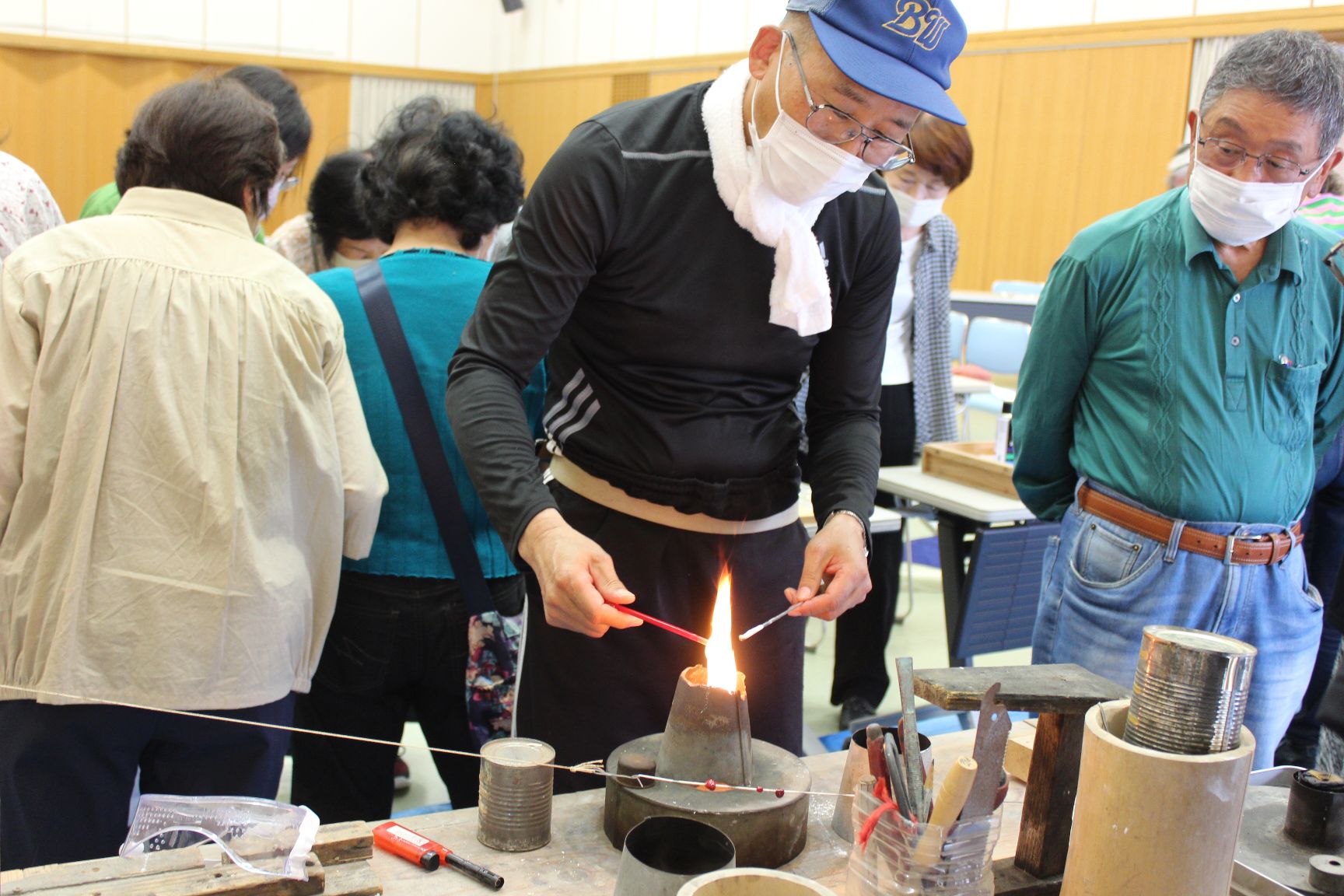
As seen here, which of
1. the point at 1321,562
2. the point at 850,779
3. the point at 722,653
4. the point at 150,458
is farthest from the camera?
the point at 1321,562

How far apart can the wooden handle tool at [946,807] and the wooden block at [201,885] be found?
0.56m

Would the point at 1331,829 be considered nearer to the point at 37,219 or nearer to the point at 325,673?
the point at 325,673

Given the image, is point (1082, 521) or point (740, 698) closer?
point (740, 698)

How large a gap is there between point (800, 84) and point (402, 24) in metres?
11.9

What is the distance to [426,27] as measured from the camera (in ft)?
41.1

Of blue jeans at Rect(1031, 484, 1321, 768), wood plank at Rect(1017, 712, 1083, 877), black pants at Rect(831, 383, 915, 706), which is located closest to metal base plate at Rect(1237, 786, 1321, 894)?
wood plank at Rect(1017, 712, 1083, 877)

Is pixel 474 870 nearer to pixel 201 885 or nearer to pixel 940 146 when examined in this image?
pixel 201 885

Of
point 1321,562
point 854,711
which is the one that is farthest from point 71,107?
point 1321,562

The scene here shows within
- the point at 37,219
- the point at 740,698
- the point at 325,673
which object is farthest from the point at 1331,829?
the point at 37,219

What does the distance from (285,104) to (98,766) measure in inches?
70.5

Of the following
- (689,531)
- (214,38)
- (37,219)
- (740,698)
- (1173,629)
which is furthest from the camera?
(214,38)

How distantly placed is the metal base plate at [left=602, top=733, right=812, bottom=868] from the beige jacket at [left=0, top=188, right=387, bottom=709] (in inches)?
31.4

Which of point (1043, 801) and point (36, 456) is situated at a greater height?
point (36, 456)

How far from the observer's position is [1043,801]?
1.21m
